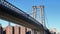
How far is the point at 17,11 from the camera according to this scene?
21781 mm

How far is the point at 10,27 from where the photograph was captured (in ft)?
192

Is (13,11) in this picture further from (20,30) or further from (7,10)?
(20,30)

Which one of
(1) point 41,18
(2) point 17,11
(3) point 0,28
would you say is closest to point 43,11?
(1) point 41,18

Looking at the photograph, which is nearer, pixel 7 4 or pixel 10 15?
pixel 7 4

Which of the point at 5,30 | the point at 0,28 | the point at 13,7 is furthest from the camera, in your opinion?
the point at 5,30

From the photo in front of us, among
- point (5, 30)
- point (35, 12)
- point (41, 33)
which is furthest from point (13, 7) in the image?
point (5, 30)

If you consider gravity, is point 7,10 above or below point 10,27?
above

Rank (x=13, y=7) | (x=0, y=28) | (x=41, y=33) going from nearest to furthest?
(x=13, y=7), (x=41, y=33), (x=0, y=28)

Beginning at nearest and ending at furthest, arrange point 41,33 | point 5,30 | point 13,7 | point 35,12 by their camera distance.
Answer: point 13,7 < point 41,33 < point 35,12 < point 5,30

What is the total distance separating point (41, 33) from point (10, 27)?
1702 centimetres

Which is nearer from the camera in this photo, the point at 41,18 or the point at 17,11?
the point at 17,11

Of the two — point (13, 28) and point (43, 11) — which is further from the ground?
point (43, 11)

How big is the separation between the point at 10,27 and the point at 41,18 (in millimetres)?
10265

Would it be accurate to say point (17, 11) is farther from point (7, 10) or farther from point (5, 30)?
point (5, 30)
